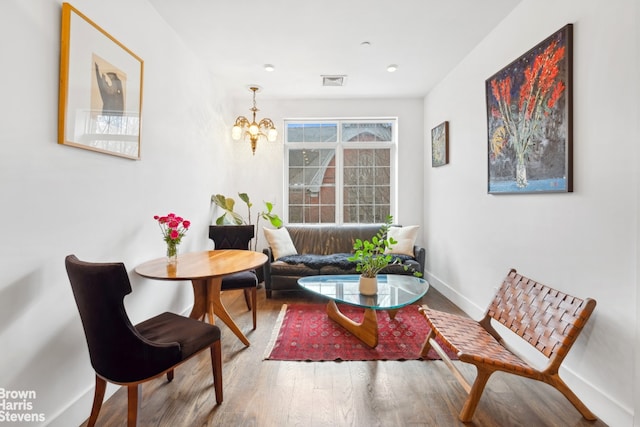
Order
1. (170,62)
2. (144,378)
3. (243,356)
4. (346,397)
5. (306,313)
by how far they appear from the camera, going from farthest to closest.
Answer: (306,313) → (170,62) → (243,356) → (346,397) → (144,378)

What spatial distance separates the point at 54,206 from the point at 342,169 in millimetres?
3660

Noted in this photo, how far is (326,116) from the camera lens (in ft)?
14.7

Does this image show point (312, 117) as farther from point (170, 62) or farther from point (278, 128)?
point (170, 62)

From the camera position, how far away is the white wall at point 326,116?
4.45m

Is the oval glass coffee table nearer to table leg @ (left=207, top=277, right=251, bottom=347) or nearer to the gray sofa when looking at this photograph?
the gray sofa

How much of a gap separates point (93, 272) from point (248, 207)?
3151mm

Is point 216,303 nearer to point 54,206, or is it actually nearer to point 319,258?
point 54,206

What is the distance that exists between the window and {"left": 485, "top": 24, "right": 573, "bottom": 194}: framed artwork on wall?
2.10 metres

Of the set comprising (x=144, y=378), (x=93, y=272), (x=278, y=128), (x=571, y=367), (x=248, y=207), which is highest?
(x=278, y=128)

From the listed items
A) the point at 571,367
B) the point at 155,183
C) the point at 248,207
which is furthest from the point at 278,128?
the point at 571,367

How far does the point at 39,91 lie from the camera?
1380 millimetres

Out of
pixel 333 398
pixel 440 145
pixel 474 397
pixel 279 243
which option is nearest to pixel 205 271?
pixel 333 398

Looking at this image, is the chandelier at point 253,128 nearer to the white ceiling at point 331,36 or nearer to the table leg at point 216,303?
the white ceiling at point 331,36

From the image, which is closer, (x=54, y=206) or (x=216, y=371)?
(x=54, y=206)
